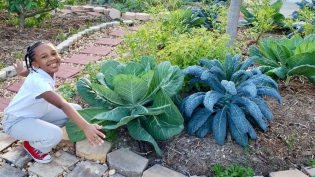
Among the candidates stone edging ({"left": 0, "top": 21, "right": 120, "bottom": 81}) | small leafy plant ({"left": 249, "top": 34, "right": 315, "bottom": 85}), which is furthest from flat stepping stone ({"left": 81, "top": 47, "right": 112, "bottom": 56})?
small leafy plant ({"left": 249, "top": 34, "right": 315, "bottom": 85})

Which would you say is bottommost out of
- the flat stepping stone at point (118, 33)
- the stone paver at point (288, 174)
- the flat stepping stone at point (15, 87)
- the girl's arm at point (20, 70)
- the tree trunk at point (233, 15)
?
the stone paver at point (288, 174)

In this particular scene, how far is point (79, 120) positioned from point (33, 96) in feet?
1.32

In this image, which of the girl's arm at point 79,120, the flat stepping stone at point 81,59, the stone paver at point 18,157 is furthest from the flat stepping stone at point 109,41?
the girl's arm at point 79,120

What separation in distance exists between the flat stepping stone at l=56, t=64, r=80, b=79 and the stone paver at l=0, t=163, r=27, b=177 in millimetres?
Answer: 1543

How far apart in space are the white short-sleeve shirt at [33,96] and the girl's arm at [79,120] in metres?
0.06

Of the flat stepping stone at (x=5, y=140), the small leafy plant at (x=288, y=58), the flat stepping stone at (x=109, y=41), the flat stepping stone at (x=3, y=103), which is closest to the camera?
the flat stepping stone at (x=5, y=140)

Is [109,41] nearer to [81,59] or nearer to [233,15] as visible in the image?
[81,59]

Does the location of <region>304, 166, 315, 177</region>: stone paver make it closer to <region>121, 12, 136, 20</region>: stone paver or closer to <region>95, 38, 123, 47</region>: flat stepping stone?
<region>95, 38, 123, 47</region>: flat stepping stone

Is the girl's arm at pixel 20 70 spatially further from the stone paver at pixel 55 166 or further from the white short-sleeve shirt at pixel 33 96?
the stone paver at pixel 55 166

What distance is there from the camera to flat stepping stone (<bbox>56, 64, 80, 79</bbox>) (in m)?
3.68

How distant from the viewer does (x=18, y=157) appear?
91.4 inches

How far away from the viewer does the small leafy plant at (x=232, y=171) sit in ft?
7.16

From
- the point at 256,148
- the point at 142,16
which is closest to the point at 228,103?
the point at 256,148

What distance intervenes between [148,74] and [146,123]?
0.36 m
